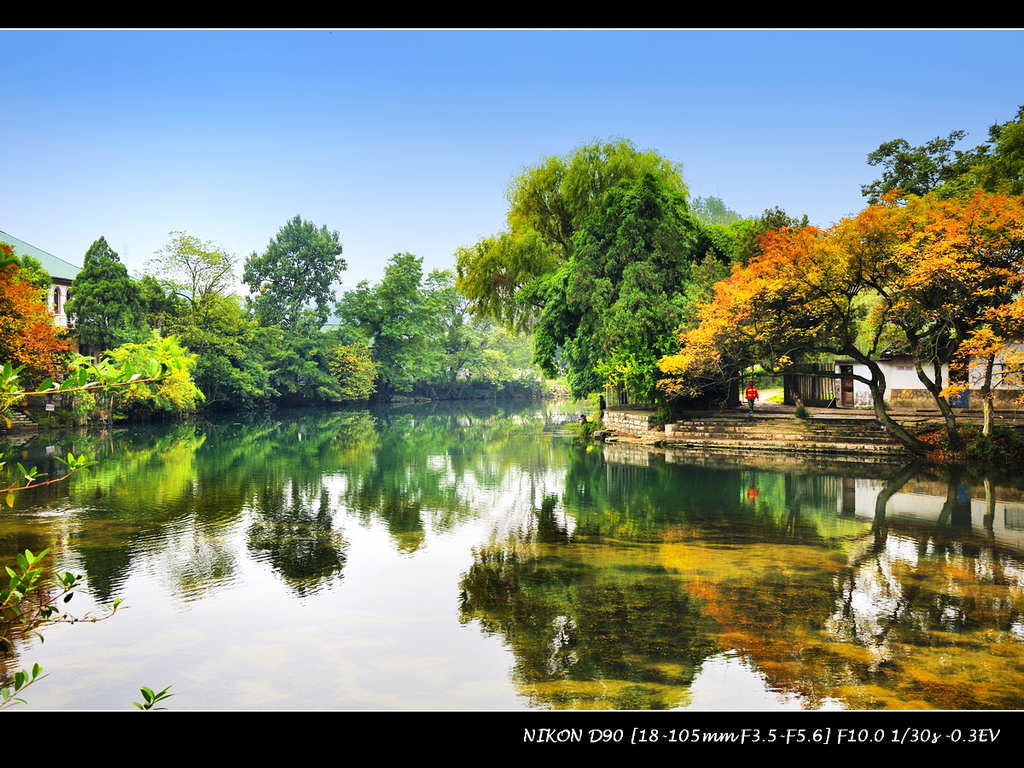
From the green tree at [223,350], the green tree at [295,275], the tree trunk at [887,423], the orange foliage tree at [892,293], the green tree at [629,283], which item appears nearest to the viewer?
the orange foliage tree at [892,293]

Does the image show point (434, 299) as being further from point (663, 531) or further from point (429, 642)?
point (429, 642)

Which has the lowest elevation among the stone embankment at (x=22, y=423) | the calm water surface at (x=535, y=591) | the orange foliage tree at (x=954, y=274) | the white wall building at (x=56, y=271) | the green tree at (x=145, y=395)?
the calm water surface at (x=535, y=591)

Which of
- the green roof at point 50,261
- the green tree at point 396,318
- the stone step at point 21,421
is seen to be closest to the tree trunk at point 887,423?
the stone step at point 21,421

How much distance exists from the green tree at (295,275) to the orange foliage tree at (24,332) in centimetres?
2328

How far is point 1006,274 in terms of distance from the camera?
1588cm

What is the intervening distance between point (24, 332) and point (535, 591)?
23.2 meters

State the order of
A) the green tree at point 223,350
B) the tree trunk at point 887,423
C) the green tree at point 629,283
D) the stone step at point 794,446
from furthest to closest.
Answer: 1. the green tree at point 223,350
2. the green tree at point 629,283
3. the stone step at point 794,446
4. the tree trunk at point 887,423

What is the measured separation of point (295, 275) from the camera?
5078cm

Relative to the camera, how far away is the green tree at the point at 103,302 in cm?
3309

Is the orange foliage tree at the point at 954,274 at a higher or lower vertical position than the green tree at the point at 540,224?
lower

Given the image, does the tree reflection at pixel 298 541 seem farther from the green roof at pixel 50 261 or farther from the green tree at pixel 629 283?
the green roof at pixel 50 261

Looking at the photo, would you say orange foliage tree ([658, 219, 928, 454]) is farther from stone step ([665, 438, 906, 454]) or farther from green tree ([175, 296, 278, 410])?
green tree ([175, 296, 278, 410])

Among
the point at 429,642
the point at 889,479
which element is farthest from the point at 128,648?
the point at 889,479
